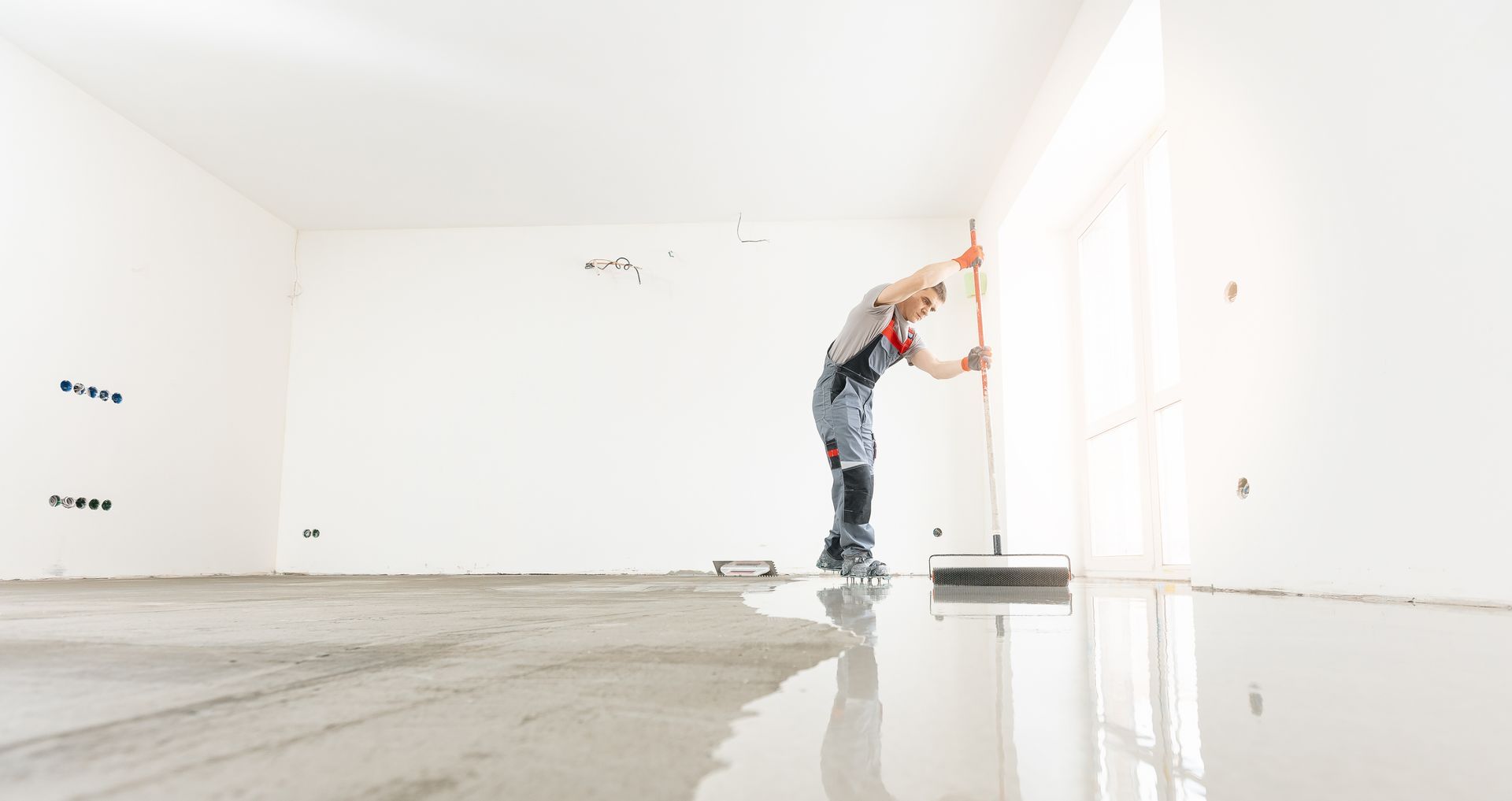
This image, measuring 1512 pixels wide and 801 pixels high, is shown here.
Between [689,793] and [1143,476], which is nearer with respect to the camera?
[689,793]

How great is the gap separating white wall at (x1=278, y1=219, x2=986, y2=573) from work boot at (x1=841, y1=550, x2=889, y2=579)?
3328 millimetres

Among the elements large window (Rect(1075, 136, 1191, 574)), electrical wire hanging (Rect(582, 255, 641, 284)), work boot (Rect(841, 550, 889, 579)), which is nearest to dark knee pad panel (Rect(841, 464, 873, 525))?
work boot (Rect(841, 550, 889, 579))

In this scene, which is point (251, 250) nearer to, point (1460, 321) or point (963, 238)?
point (963, 238)

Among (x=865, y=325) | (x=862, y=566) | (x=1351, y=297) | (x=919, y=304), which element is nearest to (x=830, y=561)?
(x=862, y=566)

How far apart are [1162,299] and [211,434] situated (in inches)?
255

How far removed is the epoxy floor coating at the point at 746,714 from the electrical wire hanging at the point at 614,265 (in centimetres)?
621

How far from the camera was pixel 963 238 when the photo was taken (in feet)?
23.3

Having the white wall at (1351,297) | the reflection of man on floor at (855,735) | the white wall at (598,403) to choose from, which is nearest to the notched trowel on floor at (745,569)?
the white wall at (598,403)

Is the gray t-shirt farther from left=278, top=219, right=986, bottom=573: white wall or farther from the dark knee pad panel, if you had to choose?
left=278, top=219, right=986, bottom=573: white wall

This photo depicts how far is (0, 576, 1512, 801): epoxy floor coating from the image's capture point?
344 mm

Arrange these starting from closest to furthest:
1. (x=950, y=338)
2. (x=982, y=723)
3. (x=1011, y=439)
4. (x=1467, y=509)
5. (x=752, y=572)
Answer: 1. (x=982, y=723)
2. (x=1467, y=509)
3. (x=752, y=572)
4. (x=1011, y=439)
5. (x=950, y=338)

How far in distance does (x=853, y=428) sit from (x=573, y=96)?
10.3 feet

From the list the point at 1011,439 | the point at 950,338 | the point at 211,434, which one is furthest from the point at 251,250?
the point at 1011,439

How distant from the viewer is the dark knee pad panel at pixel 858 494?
3275 mm
